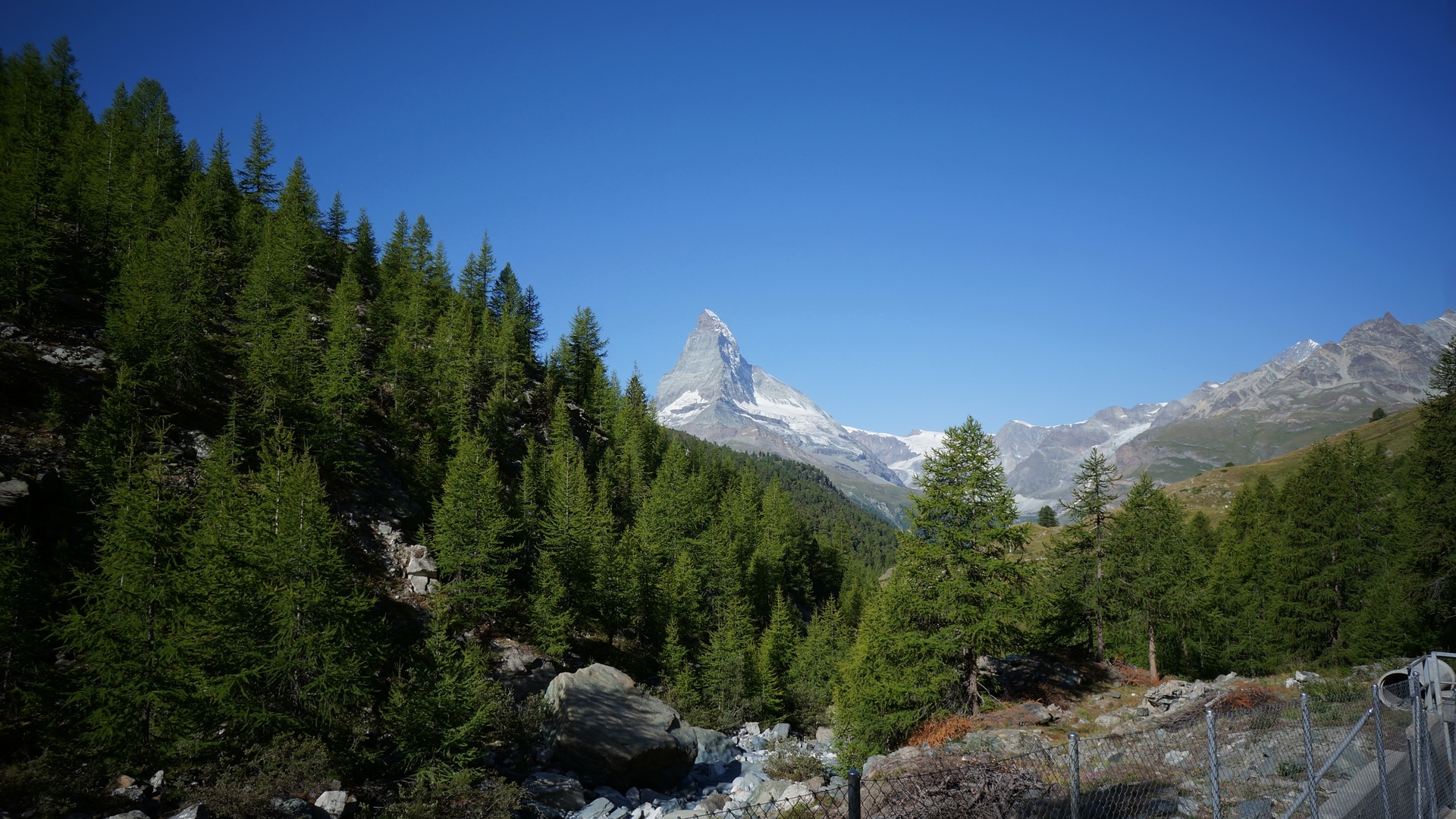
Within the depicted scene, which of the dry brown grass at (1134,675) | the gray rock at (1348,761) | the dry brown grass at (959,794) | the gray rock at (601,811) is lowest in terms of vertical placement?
the gray rock at (601,811)

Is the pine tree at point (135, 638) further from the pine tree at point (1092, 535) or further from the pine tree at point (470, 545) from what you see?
the pine tree at point (1092, 535)

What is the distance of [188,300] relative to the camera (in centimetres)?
3669

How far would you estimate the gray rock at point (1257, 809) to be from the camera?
9.06 m

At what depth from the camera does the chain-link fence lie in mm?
9219

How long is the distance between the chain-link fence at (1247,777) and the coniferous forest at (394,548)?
14.3 metres

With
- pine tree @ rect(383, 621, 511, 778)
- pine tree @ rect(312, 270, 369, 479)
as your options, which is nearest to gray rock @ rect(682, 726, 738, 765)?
pine tree @ rect(383, 621, 511, 778)

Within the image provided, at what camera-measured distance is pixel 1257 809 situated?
9.16m

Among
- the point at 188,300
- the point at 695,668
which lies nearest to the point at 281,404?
the point at 188,300

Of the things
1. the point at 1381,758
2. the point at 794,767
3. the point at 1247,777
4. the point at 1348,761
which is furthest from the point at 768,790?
the point at 1381,758

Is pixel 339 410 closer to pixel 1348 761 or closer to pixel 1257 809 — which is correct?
pixel 1257 809

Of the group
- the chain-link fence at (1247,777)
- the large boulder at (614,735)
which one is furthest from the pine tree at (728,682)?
the chain-link fence at (1247,777)

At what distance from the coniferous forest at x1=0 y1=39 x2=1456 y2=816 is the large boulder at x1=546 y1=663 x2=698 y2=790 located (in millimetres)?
2064

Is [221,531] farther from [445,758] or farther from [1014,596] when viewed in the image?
[1014,596]

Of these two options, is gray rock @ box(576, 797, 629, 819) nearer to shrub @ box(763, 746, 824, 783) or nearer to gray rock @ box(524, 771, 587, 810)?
gray rock @ box(524, 771, 587, 810)
